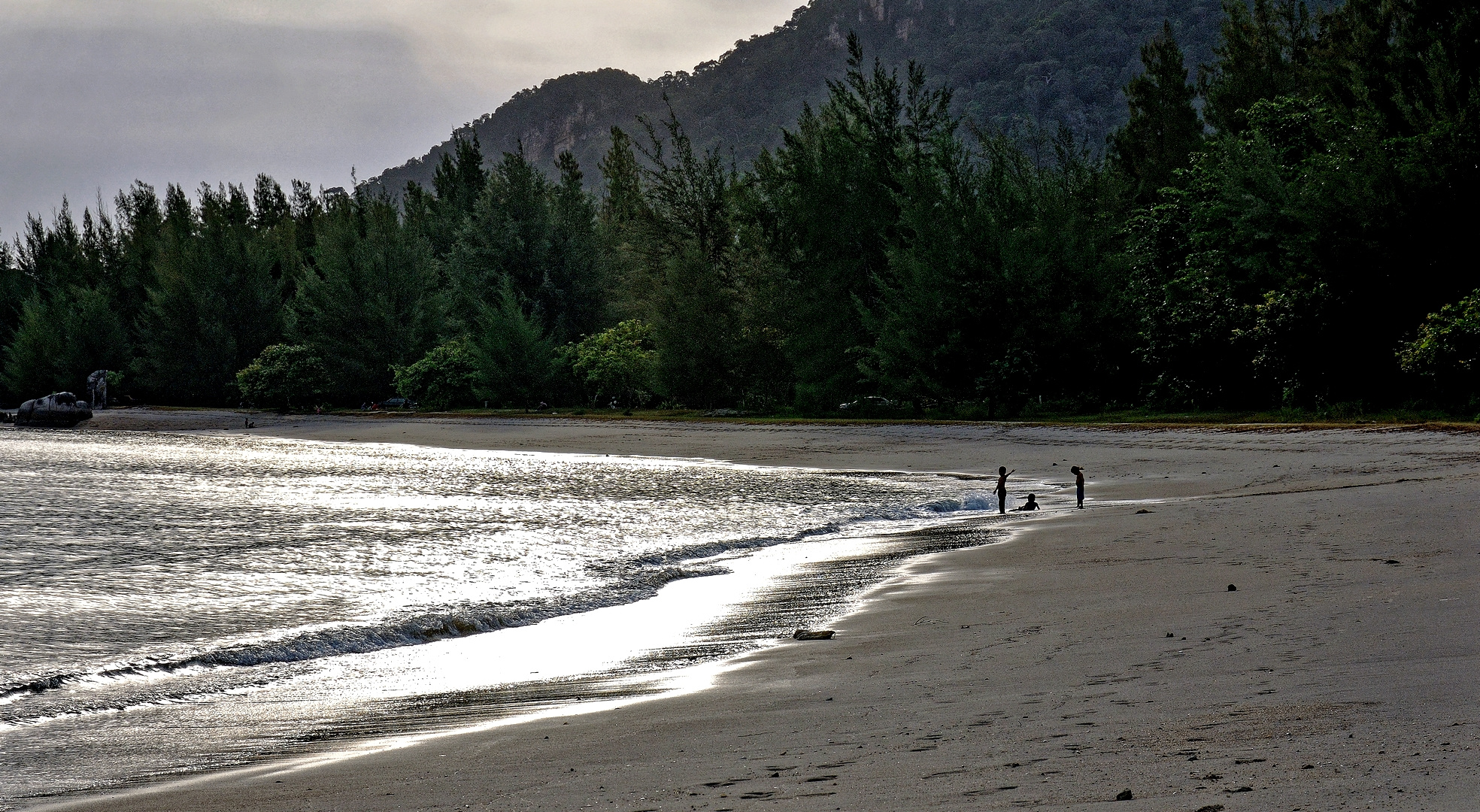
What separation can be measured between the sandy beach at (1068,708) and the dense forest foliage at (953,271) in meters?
18.7

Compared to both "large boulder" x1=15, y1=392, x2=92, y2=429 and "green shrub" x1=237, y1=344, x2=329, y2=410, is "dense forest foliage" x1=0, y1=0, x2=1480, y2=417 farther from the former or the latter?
"large boulder" x1=15, y1=392, x2=92, y2=429

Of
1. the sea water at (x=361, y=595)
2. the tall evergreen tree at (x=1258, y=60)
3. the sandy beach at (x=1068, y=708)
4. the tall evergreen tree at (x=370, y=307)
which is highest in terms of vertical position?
the tall evergreen tree at (x=1258, y=60)

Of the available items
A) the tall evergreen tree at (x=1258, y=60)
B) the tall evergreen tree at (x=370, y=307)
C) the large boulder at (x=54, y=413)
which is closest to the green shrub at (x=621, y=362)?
the tall evergreen tree at (x=370, y=307)

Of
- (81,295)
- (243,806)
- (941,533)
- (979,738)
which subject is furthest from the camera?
(81,295)

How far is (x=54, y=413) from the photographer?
58.6 m

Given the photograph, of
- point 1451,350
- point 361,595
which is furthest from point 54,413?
point 1451,350

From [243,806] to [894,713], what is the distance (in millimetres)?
2884

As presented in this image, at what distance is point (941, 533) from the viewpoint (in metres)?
14.7

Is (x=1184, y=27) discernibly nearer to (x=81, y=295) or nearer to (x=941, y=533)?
(x=81, y=295)

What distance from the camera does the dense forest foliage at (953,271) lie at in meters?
28.2

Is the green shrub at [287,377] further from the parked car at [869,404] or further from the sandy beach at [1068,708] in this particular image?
the sandy beach at [1068,708]

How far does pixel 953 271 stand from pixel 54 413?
48563 mm

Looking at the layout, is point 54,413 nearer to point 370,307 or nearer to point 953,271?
point 370,307

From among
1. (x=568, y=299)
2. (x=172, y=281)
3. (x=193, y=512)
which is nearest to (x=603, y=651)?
(x=193, y=512)
